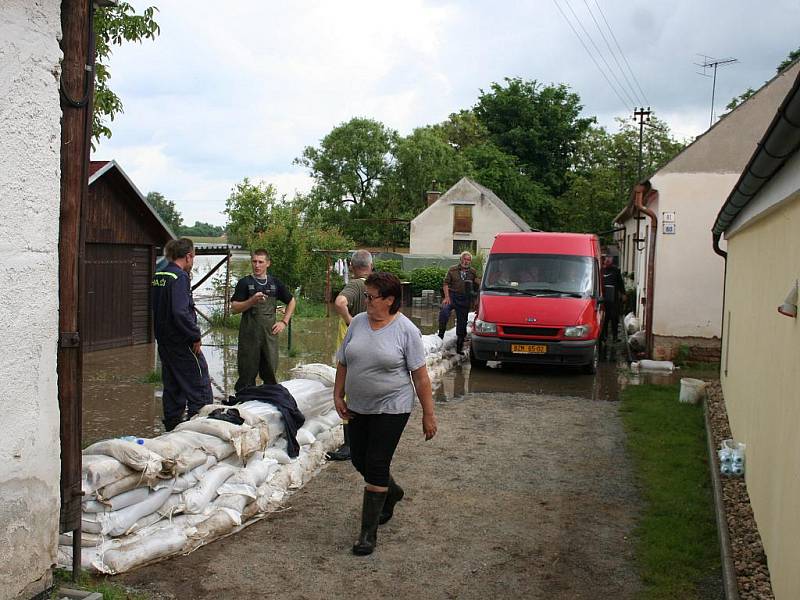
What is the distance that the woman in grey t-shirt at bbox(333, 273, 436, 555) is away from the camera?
5441mm

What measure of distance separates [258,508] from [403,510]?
3.69 ft

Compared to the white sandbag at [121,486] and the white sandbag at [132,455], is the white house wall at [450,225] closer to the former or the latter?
the white sandbag at [132,455]

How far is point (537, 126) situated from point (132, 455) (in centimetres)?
5818

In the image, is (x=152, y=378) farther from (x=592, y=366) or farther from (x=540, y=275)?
(x=592, y=366)

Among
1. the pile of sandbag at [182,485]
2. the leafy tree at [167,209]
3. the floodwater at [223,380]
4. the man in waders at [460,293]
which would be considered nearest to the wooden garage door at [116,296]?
the floodwater at [223,380]

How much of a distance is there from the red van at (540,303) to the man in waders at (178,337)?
6.86 metres

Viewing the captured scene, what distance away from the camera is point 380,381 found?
5.44 meters

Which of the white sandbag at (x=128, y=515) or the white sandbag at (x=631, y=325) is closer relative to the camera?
the white sandbag at (x=128, y=515)

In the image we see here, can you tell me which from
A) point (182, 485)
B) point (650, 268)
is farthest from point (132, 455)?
point (650, 268)

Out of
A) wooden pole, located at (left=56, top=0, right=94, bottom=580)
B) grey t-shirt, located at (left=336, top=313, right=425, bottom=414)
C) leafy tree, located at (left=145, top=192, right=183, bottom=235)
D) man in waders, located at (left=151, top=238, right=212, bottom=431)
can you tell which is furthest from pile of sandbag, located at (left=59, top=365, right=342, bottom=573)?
leafy tree, located at (left=145, top=192, right=183, bottom=235)

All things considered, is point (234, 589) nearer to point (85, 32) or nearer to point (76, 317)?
point (76, 317)

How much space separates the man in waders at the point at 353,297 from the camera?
7262 millimetres

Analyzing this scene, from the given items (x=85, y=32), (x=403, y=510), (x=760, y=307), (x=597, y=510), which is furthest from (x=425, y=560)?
(x=85, y=32)

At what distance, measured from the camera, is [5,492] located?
13.1ft
